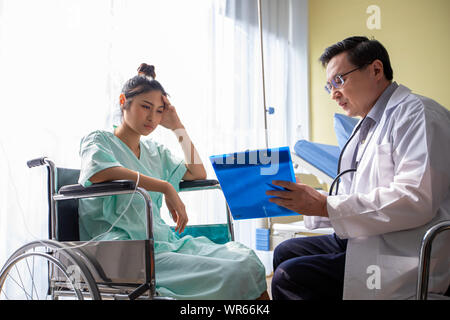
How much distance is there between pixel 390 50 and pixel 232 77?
154cm

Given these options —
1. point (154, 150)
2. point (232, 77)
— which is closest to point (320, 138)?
point (232, 77)

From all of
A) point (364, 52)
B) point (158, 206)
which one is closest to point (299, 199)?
point (364, 52)

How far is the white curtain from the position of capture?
1542mm

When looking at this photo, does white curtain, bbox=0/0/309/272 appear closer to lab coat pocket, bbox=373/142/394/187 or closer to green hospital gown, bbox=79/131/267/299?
green hospital gown, bbox=79/131/267/299

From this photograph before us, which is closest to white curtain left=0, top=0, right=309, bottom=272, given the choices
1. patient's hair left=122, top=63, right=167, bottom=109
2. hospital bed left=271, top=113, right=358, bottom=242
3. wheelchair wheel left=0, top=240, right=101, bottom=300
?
wheelchair wheel left=0, top=240, right=101, bottom=300

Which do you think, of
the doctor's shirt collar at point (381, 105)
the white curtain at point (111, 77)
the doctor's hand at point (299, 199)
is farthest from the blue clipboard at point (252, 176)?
the white curtain at point (111, 77)

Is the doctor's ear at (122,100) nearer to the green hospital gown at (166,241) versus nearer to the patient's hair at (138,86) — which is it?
the patient's hair at (138,86)

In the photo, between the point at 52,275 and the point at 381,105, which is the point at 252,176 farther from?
the point at 52,275

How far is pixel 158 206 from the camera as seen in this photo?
148 centimetres

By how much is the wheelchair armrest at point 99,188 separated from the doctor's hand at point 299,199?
1.20 feet

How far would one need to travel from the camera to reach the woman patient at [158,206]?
108 cm

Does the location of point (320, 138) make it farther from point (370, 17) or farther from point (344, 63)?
point (344, 63)

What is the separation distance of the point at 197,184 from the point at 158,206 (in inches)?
6.6

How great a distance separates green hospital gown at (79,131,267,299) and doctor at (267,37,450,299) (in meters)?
0.12
